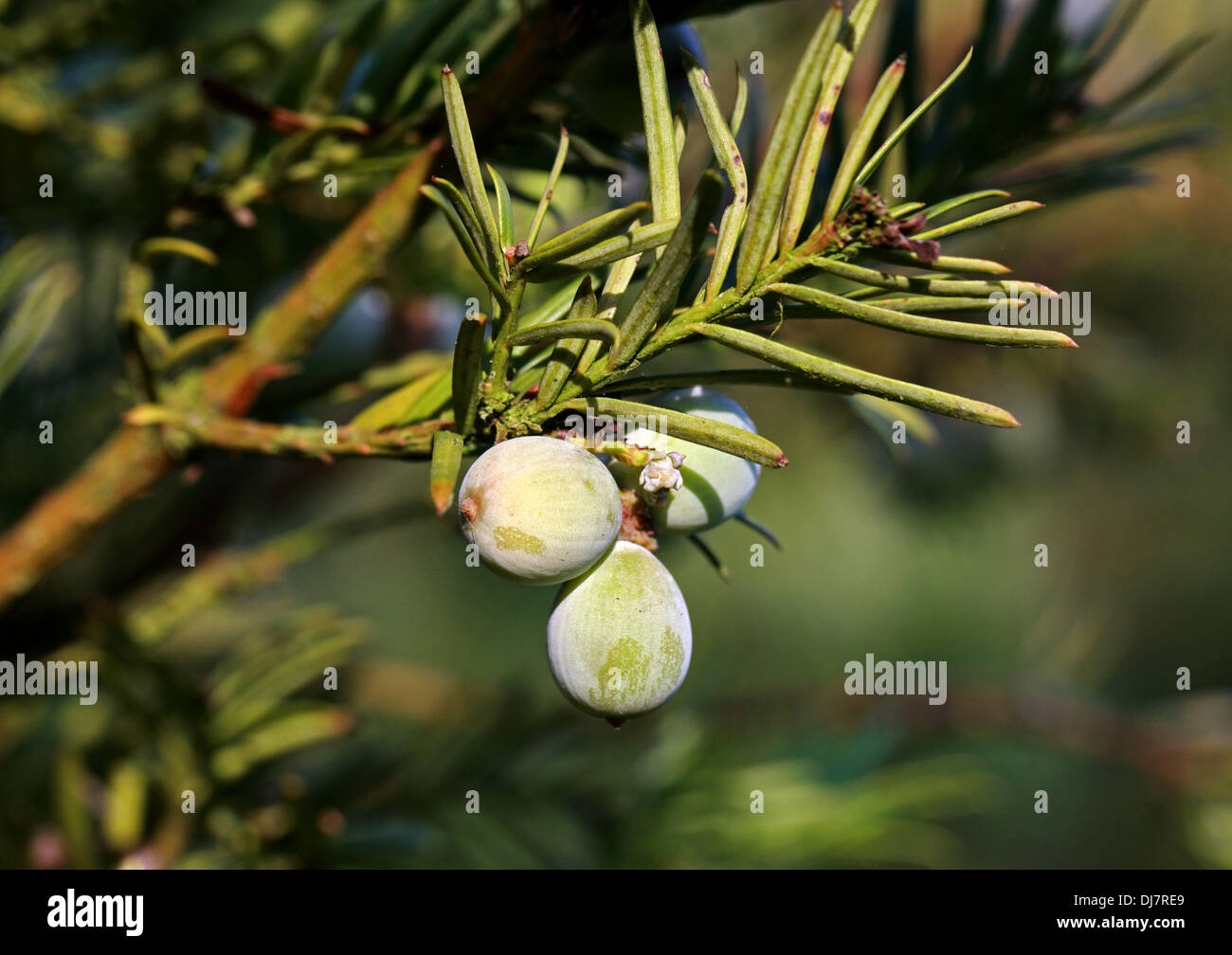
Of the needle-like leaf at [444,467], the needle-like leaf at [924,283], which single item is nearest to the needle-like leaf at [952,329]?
the needle-like leaf at [924,283]

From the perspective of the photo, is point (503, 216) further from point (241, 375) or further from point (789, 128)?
point (241, 375)

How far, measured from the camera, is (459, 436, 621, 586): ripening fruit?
11.2 inches

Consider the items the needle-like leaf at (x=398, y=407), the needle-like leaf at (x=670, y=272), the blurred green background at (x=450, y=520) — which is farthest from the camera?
the blurred green background at (x=450, y=520)

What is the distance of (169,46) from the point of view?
2.26ft

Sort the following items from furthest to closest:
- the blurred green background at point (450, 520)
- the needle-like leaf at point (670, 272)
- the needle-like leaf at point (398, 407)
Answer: the blurred green background at point (450, 520), the needle-like leaf at point (398, 407), the needle-like leaf at point (670, 272)

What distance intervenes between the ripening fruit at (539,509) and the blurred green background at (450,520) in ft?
0.55

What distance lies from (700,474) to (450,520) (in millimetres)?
515

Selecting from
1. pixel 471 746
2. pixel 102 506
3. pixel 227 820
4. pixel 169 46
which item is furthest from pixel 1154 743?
pixel 169 46

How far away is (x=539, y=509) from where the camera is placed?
282 mm

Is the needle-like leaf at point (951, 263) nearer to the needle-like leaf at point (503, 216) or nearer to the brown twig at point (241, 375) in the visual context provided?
the needle-like leaf at point (503, 216)

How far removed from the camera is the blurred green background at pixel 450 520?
56 centimetres

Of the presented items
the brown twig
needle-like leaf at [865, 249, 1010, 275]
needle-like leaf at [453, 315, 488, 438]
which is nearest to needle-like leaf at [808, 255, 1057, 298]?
needle-like leaf at [865, 249, 1010, 275]
